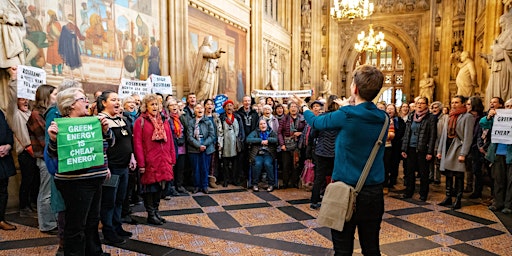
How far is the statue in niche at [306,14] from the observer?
19.0 m

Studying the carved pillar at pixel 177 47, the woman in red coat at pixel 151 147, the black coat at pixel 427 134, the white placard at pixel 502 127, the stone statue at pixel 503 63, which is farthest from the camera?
the carved pillar at pixel 177 47

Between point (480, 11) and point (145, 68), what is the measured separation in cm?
1229

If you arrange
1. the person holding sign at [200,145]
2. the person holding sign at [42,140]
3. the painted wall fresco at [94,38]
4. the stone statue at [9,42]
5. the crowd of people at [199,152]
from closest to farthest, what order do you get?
the crowd of people at [199,152], the person holding sign at [42,140], the stone statue at [9,42], the painted wall fresco at [94,38], the person holding sign at [200,145]

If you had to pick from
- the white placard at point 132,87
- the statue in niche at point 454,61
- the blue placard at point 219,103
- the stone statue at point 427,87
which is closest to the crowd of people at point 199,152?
the white placard at point 132,87

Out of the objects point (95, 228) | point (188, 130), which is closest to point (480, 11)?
point (188, 130)

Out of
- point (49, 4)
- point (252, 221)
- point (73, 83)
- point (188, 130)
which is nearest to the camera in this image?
point (73, 83)

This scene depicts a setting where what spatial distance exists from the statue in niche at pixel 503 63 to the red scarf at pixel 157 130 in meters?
7.07

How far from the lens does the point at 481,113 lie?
19.7ft

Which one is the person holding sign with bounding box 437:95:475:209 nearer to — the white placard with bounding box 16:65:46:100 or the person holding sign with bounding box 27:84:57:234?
the person holding sign with bounding box 27:84:57:234

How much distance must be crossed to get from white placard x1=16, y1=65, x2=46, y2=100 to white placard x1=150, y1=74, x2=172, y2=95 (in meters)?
2.34

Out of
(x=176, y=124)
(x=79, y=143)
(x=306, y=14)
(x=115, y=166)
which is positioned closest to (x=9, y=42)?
(x=176, y=124)

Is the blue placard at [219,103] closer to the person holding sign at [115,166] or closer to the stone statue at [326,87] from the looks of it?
the person holding sign at [115,166]

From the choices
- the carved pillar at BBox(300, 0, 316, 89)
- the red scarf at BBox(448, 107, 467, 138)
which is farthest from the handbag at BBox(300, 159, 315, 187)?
the carved pillar at BBox(300, 0, 316, 89)

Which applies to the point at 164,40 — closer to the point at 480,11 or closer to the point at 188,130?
the point at 188,130
